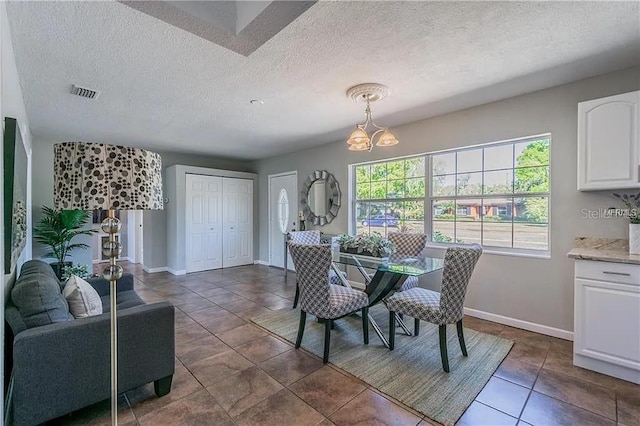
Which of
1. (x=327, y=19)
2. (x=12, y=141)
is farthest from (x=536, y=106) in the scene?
(x=12, y=141)

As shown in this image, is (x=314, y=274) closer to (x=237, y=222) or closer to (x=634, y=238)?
(x=634, y=238)

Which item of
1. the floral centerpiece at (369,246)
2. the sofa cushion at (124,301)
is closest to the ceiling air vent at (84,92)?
the sofa cushion at (124,301)

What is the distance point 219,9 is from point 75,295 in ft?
6.95

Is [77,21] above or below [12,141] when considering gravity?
above

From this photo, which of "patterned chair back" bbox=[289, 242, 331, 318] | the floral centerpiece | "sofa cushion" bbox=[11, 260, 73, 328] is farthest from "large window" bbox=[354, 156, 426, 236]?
"sofa cushion" bbox=[11, 260, 73, 328]

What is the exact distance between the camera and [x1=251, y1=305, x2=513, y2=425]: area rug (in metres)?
1.94

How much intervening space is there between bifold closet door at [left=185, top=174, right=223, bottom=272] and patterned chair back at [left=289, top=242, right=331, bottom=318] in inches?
156

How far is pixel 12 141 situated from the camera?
1530mm

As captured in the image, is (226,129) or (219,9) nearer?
(219,9)

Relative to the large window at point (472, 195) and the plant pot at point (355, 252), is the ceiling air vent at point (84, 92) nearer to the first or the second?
the plant pot at point (355, 252)

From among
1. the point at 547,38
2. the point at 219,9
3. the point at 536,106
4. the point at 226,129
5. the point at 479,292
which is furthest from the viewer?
the point at 226,129

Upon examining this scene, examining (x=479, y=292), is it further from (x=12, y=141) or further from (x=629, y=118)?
(x=12, y=141)

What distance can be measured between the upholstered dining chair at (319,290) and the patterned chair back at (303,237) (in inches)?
55.7

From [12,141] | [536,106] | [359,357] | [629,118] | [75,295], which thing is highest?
[536,106]
